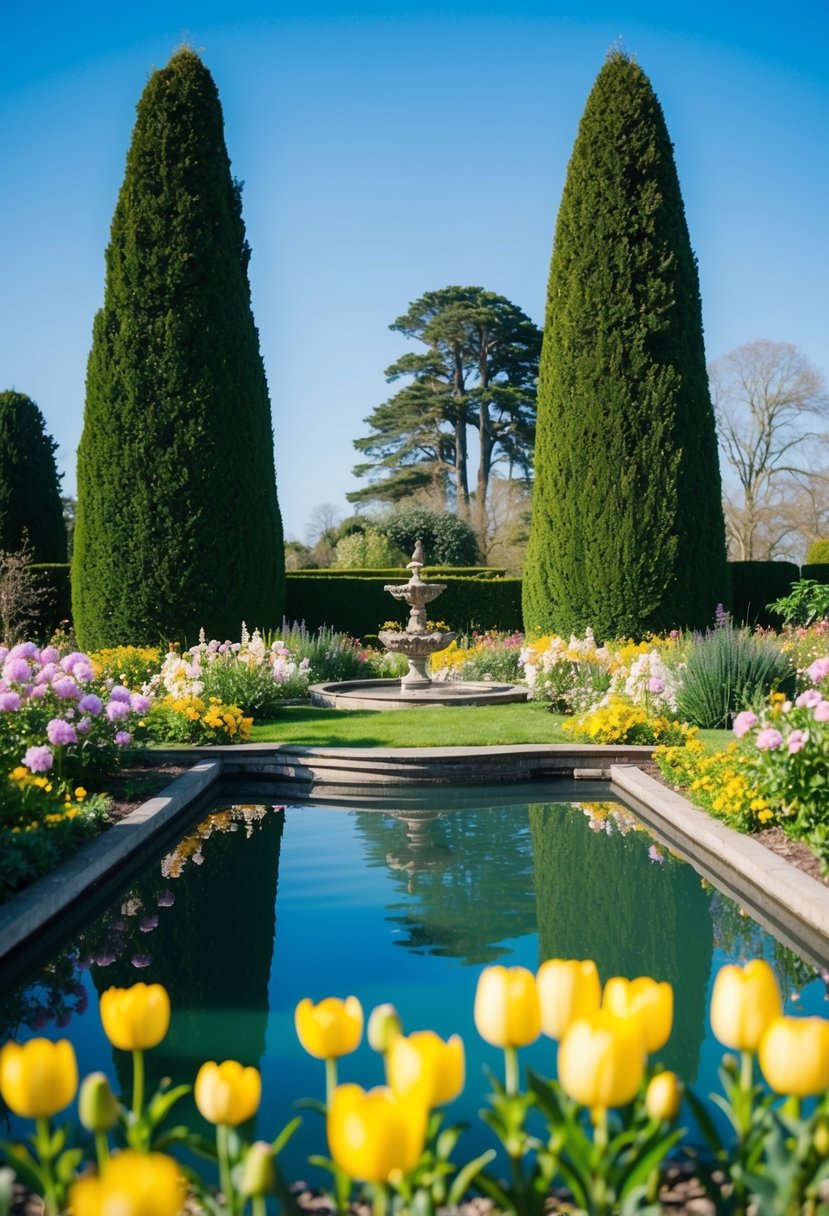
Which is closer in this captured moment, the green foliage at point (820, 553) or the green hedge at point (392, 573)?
the green hedge at point (392, 573)

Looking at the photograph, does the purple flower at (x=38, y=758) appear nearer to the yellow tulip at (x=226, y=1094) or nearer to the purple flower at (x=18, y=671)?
the purple flower at (x=18, y=671)

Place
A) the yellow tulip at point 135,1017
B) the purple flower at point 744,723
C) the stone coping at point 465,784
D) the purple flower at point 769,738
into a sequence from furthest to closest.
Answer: the purple flower at point 744,723 < the purple flower at point 769,738 < the stone coping at point 465,784 < the yellow tulip at point 135,1017

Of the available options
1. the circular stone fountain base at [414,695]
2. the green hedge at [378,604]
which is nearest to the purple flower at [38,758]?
the circular stone fountain base at [414,695]

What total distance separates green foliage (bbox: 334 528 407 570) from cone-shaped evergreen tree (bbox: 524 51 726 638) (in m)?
11.5

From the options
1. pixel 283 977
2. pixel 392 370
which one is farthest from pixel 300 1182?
pixel 392 370

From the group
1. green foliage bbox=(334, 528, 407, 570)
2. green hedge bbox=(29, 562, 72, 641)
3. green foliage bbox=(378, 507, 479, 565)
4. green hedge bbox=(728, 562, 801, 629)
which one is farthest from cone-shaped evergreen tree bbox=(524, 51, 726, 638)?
green foliage bbox=(378, 507, 479, 565)

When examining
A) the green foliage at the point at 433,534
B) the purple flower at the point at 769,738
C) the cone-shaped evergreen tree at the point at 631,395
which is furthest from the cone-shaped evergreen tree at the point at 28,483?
the purple flower at the point at 769,738

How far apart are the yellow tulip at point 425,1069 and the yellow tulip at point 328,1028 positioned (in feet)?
0.50

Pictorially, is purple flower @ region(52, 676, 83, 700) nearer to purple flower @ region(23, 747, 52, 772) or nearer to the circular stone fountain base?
purple flower @ region(23, 747, 52, 772)

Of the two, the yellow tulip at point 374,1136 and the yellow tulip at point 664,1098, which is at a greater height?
the yellow tulip at point 374,1136

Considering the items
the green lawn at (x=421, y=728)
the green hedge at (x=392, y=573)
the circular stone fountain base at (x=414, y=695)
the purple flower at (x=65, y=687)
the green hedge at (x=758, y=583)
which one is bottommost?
the green lawn at (x=421, y=728)

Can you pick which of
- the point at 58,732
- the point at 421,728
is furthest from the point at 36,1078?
the point at 421,728

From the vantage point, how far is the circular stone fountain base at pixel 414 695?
39.8ft

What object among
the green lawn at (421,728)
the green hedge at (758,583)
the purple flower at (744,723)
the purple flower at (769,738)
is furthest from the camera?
the green hedge at (758,583)
